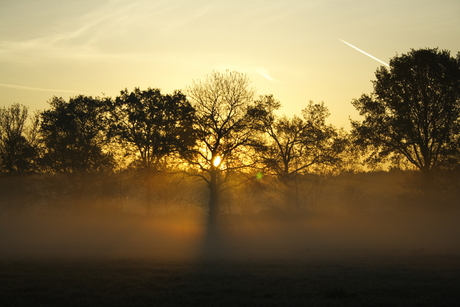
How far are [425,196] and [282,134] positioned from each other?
15.3 meters

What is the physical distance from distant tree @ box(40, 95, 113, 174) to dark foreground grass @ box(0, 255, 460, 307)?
83.0ft

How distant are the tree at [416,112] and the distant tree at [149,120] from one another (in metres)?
15.8

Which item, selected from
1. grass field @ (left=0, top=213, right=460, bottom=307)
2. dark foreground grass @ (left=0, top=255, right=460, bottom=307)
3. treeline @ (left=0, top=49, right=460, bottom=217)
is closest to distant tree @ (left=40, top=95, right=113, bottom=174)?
treeline @ (left=0, top=49, right=460, bottom=217)

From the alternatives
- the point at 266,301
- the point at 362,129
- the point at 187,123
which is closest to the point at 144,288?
the point at 266,301

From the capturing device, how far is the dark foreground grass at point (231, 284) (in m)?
11.4

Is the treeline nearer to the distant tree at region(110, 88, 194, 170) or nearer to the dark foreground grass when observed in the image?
the distant tree at region(110, 88, 194, 170)

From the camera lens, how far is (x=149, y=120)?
42.8m

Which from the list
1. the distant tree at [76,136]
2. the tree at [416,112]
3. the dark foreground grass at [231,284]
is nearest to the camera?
the dark foreground grass at [231,284]

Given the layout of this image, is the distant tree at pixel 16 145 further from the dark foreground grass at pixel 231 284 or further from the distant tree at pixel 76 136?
the dark foreground grass at pixel 231 284

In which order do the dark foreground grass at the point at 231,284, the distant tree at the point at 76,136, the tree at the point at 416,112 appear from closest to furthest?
the dark foreground grass at the point at 231,284 < the tree at the point at 416,112 < the distant tree at the point at 76,136

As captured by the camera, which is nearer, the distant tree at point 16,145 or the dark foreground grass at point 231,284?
the dark foreground grass at point 231,284

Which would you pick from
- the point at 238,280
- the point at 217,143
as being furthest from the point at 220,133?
the point at 238,280

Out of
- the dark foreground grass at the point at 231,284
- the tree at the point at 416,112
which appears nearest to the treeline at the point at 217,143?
the tree at the point at 416,112

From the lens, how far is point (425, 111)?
115 feet
